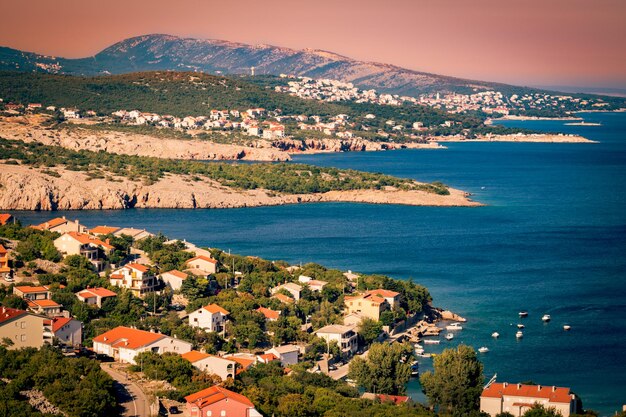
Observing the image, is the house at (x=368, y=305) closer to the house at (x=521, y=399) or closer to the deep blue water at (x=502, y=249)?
the deep blue water at (x=502, y=249)

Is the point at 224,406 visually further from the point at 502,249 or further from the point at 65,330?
the point at 502,249

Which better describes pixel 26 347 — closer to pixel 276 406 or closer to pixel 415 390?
pixel 276 406

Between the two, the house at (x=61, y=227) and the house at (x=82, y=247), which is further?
the house at (x=61, y=227)

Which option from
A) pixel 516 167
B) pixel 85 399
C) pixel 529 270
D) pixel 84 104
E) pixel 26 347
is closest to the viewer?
pixel 85 399

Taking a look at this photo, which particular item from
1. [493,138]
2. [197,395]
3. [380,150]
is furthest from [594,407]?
[493,138]

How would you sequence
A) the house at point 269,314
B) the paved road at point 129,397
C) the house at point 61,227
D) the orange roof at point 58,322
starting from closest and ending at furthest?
the paved road at point 129,397, the orange roof at point 58,322, the house at point 269,314, the house at point 61,227

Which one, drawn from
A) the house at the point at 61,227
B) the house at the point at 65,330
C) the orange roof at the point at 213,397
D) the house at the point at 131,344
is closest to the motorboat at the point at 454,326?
the house at the point at 131,344
